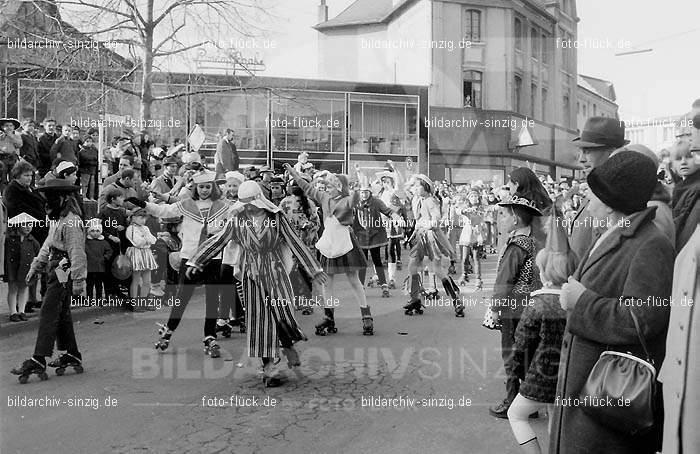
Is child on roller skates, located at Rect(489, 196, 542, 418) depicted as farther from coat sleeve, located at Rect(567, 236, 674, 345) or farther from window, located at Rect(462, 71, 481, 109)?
window, located at Rect(462, 71, 481, 109)

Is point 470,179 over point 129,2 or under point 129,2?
under

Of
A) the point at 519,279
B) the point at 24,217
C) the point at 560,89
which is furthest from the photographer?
the point at 560,89

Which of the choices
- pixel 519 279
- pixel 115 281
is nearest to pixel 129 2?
pixel 115 281

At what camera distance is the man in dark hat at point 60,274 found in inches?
260

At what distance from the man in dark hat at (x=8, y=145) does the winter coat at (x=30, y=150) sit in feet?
2.17

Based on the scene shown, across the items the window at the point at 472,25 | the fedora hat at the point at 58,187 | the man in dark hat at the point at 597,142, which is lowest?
the fedora hat at the point at 58,187

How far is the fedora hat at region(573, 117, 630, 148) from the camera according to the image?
490 cm

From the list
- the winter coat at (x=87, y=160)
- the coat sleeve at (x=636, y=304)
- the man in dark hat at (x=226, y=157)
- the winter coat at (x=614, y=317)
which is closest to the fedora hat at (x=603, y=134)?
the winter coat at (x=614, y=317)

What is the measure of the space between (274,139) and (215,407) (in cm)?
2760

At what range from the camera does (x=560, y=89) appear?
48.3 metres

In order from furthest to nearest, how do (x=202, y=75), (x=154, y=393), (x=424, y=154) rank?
(x=424, y=154) < (x=202, y=75) < (x=154, y=393)

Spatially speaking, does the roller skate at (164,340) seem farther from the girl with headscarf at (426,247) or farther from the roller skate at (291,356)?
the girl with headscarf at (426,247)

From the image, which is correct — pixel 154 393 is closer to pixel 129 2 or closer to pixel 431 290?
pixel 431 290

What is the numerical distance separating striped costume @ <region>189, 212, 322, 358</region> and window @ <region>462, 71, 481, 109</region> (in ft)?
112
